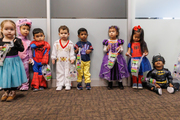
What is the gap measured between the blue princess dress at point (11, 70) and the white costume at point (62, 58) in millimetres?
716

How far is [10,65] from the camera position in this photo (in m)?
2.26

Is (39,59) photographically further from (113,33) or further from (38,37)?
(113,33)

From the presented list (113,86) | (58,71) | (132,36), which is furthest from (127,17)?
(58,71)

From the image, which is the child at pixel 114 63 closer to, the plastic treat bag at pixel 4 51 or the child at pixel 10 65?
the child at pixel 10 65

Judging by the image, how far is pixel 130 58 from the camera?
297 cm

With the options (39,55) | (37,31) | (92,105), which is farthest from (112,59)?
(37,31)

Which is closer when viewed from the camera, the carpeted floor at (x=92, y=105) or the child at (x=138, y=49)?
the carpeted floor at (x=92, y=105)

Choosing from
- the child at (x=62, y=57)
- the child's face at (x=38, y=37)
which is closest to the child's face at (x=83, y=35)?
the child at (x=62, y=57)

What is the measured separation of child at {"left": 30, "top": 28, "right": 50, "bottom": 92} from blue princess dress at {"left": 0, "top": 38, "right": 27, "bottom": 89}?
500 millimetres

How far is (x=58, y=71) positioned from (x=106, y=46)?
1.13 meters

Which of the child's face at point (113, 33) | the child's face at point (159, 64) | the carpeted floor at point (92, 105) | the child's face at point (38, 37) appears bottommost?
the carpeted floor at point (92, 105)

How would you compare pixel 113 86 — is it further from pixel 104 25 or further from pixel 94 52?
pixel 104 25

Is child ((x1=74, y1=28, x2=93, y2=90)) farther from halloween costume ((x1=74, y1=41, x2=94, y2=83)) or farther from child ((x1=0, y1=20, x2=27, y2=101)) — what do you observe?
child ((x1=0, y1=20, x2=27, y2=101))

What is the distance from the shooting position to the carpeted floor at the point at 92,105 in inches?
69.1
